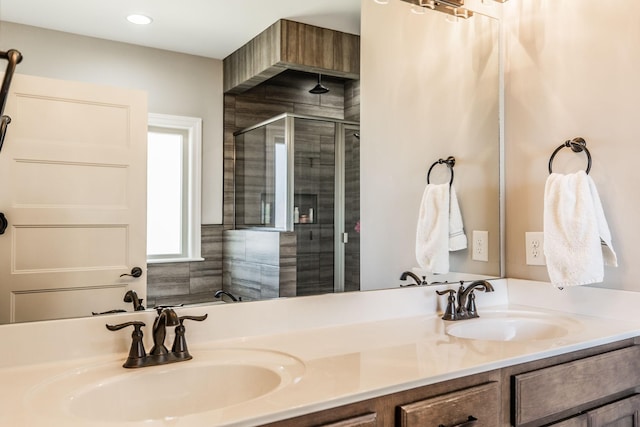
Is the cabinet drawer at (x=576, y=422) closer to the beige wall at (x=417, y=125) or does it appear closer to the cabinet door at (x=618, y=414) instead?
the cabinet door at (x=618, y=414)

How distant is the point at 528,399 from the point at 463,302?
494 millimetres

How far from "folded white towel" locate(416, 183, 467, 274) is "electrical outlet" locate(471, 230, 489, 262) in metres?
0.07

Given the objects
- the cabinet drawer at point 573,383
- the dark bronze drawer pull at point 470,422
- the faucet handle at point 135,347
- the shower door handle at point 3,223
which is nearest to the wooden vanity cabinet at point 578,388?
the cabinet drawer at point 573,383

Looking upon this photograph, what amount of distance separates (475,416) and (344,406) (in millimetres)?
371

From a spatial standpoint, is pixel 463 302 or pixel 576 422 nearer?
pixel 576 422

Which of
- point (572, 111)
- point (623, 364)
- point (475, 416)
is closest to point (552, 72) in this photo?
point (572, 111)

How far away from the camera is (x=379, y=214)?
1706 millimetres

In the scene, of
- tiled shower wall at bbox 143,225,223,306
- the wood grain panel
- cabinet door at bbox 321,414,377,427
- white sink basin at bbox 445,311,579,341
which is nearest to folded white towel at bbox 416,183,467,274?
white sink basin at bbox 445,311,579,341

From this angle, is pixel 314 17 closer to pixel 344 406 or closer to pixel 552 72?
pixel 552 72

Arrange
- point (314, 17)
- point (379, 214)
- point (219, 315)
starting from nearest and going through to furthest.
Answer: point (219, 315)
point (314, 17)
point (379, 214)

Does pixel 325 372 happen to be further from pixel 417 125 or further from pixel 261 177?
pixel 417 125

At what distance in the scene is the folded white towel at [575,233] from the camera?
155 centimetres

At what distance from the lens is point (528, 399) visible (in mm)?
1202

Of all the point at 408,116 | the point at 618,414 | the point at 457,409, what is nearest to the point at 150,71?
the point at 408,116
